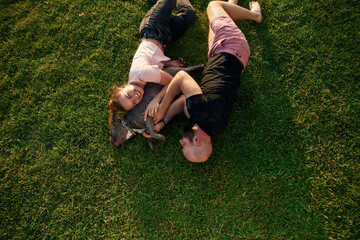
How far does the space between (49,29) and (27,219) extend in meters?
4.13

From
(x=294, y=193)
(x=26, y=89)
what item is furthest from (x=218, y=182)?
(x=26, y=89)

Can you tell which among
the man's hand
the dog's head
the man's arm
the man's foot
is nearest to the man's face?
the man's hand

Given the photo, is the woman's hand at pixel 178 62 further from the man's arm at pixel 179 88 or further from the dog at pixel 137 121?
the man's arm at pixel 179 88

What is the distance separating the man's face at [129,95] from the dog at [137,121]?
254mm

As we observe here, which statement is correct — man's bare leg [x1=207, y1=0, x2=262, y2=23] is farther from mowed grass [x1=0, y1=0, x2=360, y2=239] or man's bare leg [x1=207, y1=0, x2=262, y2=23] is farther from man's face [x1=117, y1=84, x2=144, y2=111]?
man's face [x1=117, y1=84, x2=144, y2=111]

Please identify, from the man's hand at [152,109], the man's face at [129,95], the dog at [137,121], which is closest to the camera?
the man's face at [129,95]

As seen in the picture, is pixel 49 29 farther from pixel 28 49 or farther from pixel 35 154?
pixel 35 154

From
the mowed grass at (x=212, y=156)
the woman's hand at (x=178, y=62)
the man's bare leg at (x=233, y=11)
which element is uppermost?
the man's bare leg at (x=233, y=11)

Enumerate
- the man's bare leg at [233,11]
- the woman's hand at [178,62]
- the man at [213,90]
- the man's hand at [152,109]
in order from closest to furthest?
1. the man at [213,90]
2. the man's hand at [152,109]
3. the man's bare leg at [233,11]
4. the woman's hand at [178,62]

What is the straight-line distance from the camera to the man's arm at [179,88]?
280cm

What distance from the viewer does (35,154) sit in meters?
3.84

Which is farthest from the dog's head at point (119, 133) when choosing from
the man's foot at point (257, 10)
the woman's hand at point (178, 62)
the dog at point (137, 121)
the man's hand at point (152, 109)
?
the man's foot at point (257, 10)

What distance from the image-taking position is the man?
9.07 feet

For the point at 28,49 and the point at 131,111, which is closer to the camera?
the point at 131,111
